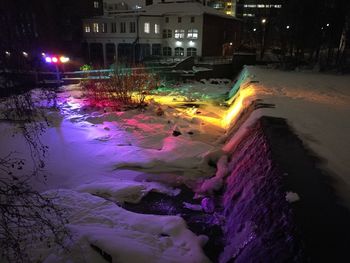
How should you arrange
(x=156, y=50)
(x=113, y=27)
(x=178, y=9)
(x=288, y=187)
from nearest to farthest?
(x=288, y=187)
(x=178, y=9)
(x=156, y=50)
(x=113, y=27)

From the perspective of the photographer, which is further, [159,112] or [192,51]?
[192,51]

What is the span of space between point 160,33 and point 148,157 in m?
34.3

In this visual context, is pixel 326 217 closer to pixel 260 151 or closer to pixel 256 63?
pixel 260 151

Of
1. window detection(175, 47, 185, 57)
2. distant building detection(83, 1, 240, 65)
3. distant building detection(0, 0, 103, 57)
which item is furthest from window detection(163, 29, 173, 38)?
distant building detection(0, 0, 103, 57)

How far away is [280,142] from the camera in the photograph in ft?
23.9

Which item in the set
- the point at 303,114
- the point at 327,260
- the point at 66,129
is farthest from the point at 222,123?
the point at 327,260

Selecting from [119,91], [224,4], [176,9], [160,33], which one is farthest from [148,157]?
[224,4]

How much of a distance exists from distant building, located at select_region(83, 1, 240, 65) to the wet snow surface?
24.5 meters

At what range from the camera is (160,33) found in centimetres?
4091

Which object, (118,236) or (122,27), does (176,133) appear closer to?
(118,236)

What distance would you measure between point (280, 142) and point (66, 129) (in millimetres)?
8920

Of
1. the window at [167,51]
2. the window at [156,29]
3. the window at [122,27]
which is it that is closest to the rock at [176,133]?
the window at [167,51]

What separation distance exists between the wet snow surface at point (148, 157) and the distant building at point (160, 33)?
24548 mm

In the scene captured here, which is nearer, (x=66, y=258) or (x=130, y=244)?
(x=66, y=258)
